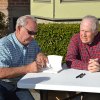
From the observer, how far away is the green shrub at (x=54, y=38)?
8156 mm

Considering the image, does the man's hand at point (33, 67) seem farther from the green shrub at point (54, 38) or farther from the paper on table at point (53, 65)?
the green shrub at point (54, 38)

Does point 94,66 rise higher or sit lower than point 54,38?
higher

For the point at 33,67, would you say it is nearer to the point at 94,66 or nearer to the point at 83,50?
the point at 94,66

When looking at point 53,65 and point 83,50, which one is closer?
point 53,65

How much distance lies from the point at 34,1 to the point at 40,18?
630 mm

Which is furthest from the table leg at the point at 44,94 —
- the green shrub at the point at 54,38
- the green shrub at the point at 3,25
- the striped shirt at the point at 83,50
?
the green shrub at the point at 3,25

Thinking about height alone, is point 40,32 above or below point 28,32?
below

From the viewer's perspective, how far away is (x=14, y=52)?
4.52 metres

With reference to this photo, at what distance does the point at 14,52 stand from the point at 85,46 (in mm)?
989

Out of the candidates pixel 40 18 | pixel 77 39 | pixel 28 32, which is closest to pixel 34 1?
pixel 40 18

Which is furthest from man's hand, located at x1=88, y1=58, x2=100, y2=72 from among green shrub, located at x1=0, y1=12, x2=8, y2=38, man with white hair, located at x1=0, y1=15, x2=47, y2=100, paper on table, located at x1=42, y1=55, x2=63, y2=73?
green shrub, located at x1=0, y1=12, x2=8, y2=38

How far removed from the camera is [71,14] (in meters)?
8.97

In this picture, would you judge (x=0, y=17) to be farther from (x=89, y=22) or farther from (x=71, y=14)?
(x=89, y=22)

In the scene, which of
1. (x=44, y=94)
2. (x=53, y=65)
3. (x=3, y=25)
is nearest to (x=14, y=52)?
(x=53, y=65)
